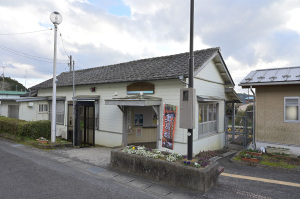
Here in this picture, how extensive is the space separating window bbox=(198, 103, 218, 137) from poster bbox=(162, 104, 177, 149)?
6.33 ft

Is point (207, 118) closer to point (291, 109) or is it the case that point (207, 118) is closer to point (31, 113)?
point (291, 109)

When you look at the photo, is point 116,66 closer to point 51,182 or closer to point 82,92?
point 82,92

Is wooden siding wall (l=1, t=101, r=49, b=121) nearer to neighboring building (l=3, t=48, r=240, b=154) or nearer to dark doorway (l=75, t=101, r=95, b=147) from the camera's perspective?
neighboring building (l=3, t=48, r=240, b=154)

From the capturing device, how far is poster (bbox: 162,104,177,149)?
9.92 metres

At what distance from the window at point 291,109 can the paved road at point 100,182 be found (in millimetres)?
3319

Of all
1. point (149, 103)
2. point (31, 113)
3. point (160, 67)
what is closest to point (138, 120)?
point (160, 67)

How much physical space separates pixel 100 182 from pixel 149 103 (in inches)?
172

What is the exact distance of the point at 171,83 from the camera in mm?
10047

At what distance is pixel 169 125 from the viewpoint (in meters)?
10.0

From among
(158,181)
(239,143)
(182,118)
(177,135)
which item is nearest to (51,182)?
(158,181)

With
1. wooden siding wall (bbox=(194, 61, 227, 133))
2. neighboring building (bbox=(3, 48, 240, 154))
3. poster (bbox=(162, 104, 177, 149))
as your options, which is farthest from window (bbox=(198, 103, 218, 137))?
poster (bbox=(162, 104, 177, 149))

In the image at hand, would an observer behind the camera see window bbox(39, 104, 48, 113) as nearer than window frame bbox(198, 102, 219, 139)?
No

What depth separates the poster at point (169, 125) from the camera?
9.92m

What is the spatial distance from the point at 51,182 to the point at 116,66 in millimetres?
10693
